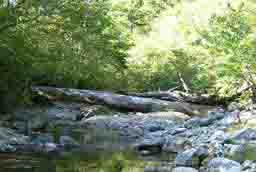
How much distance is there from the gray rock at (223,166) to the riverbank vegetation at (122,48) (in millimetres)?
5220

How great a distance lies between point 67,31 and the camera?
11227 millimetres

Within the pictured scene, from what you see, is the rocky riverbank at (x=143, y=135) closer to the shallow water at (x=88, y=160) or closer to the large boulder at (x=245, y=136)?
the large boulder at (x=245, y=136)

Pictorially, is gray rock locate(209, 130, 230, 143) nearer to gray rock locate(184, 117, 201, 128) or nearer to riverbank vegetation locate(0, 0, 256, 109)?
gray rock locate(184, 117, 201, 128)

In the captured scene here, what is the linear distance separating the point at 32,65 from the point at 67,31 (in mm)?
2081

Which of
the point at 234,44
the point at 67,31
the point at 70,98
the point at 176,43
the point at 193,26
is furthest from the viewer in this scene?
the point at 176,43

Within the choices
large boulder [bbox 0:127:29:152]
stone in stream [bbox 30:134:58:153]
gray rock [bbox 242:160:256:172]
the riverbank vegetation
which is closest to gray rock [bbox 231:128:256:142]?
gray rock [bbox 242:160:256:172]

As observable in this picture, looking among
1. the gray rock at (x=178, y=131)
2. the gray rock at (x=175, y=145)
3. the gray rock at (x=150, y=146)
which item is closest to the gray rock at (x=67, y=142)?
the gray rock at (x=150, y=146)

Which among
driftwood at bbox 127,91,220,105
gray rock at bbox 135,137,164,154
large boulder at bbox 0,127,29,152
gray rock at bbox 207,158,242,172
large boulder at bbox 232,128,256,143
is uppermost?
gray rock at bbox 207,158,242,172

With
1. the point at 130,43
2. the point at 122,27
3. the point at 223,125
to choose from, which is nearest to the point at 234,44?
the point at 223,125

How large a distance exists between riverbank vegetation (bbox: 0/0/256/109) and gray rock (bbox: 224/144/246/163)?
4.87m

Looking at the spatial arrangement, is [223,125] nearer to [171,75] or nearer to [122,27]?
[171,75]

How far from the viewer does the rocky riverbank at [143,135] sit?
29.0 feet

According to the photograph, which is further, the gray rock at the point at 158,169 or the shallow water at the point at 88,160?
the shallow water at the point at 88,160

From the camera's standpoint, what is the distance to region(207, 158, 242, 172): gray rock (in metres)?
7.38
